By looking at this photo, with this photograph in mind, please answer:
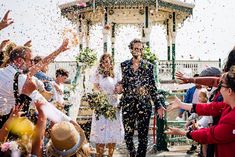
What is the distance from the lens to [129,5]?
68.3 ft

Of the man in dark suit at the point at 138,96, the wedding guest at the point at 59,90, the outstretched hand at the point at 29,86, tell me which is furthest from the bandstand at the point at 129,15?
the outstretched hand at the point at 29,86

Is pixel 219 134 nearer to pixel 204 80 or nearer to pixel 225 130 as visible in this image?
pixel 225 130

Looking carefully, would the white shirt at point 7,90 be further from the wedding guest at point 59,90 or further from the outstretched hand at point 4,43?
the wedding guest at point 59,90

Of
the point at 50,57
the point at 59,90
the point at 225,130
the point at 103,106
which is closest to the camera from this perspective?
the point at 225,130

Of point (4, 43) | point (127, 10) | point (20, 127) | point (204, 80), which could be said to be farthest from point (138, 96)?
point (127, 10)

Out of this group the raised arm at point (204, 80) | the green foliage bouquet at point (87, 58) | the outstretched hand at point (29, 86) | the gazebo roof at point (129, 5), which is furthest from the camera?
the gazebo roof at point (129, 5)

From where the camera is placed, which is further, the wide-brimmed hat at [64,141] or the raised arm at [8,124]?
the raised arm at [8,124]

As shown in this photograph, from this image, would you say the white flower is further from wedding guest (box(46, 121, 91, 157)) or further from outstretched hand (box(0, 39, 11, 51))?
outstretched hand (box(0, 39, 11, 51))

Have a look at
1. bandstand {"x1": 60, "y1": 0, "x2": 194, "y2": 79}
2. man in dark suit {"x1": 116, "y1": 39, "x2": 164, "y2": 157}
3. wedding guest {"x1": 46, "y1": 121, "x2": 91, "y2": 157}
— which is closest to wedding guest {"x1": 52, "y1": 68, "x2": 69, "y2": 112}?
man in dark suit {"x1": 116, "y1": 39, "x2": 164, "y2": 157}

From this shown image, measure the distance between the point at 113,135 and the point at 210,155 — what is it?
3379 millimetres

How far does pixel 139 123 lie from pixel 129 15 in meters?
16.6

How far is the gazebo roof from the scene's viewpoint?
68.3ft

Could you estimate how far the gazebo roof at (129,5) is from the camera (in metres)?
20.8

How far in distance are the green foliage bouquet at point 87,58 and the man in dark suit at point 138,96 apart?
7.84 metres
